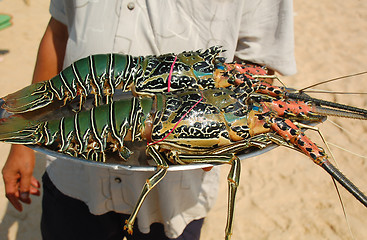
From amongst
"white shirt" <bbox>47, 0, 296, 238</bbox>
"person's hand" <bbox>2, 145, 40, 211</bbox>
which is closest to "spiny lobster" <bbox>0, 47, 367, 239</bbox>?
"white shirt" <bbox>47, 0, 296, 238</bbox>

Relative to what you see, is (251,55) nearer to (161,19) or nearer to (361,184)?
(161,19)

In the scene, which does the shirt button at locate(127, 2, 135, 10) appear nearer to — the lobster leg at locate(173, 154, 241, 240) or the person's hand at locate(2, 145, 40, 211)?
the lobster leg at locate(173, 154, 241, 240)

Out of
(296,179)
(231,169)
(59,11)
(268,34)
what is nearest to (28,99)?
(59,11)

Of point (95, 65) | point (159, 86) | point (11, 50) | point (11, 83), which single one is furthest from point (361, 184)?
point (11, 50)

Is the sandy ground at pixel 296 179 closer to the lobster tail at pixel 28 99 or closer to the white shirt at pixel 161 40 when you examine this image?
the white shirt at pixel 161 40

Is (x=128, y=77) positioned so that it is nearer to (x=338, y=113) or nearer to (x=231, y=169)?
(x=231, y=169)

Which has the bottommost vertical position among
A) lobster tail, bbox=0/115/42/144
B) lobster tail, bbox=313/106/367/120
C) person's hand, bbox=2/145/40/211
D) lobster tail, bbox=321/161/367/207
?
person's hand, bbox=2/145/40/211

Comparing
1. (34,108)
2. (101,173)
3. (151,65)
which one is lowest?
(101,173)
